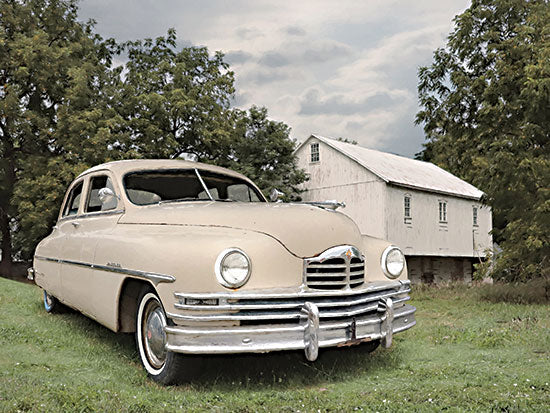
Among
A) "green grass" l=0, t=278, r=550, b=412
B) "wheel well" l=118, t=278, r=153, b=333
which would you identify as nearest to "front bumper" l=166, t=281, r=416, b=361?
"green grass" l=0, t=278, r=550, b=412

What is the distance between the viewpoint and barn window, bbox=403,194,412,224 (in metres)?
24.2

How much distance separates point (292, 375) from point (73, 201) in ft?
12.9

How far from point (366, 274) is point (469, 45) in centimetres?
1016

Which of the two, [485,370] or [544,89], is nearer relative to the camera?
[485,370]

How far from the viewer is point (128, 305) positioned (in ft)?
16.2

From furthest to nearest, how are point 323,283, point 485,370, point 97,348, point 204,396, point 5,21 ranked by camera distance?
1. point 5,21
2. point 97,348
3. point 485,370
4. point 323,283
5. point 204,396

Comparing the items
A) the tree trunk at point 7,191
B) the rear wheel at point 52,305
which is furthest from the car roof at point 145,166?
the tree trunk at point 7,191

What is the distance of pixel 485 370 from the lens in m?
4.85

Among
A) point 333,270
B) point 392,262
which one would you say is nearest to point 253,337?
point 333,270

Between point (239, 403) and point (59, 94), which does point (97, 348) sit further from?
point (59, 94)

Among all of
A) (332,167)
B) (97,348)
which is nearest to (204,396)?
(97,348)

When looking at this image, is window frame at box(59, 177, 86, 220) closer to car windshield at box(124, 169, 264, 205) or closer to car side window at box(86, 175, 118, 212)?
car side window at box(86, 175, 118, 212)

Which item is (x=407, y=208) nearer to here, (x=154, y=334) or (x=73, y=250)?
(x=73, y=250)

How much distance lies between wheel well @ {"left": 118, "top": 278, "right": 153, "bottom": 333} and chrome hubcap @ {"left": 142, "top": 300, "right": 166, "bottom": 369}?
0.24 meters
